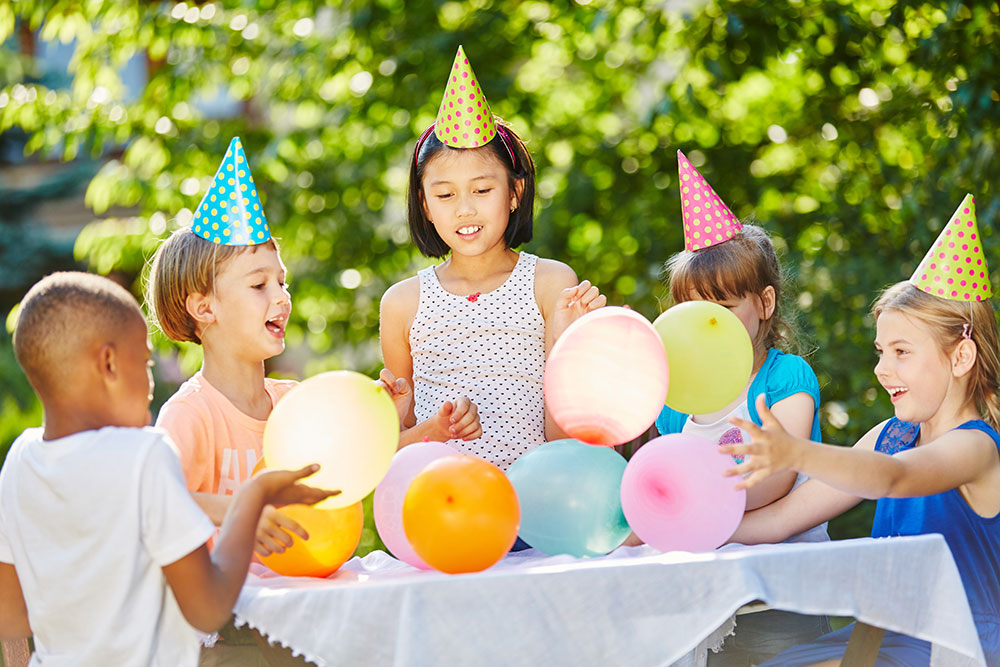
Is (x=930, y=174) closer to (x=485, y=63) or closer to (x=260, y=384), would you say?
(x=485, y=63)

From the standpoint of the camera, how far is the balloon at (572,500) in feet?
7.06

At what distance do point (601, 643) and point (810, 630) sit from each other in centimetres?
73

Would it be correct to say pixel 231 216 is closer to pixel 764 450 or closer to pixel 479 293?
pixel 479 293

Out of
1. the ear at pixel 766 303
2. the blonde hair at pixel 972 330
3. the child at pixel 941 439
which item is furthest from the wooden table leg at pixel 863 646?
the ear at pixel 766 303

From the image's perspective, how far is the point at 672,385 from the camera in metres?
2.36

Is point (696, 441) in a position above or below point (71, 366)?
below

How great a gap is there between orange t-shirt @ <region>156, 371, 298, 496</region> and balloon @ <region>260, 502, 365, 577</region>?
1.11ft

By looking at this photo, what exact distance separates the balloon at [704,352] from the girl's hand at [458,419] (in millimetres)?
521

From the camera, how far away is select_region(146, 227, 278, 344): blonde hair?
2623 millimetres

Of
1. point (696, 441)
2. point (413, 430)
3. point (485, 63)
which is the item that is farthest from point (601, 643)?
point (485, 63)

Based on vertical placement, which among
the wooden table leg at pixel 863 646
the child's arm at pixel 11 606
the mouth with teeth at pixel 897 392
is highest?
the mouth with teeth at pixel 897 392

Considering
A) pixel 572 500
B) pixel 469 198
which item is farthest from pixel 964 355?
pixel 469 198

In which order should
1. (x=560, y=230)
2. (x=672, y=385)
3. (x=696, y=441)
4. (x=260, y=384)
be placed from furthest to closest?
(x=560, y=230), (x=260, y=384), (x=672, y=385), (x=696, y=441)

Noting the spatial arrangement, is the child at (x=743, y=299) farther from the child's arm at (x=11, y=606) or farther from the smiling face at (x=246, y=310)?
the child's arm at (x=11, y=606)
